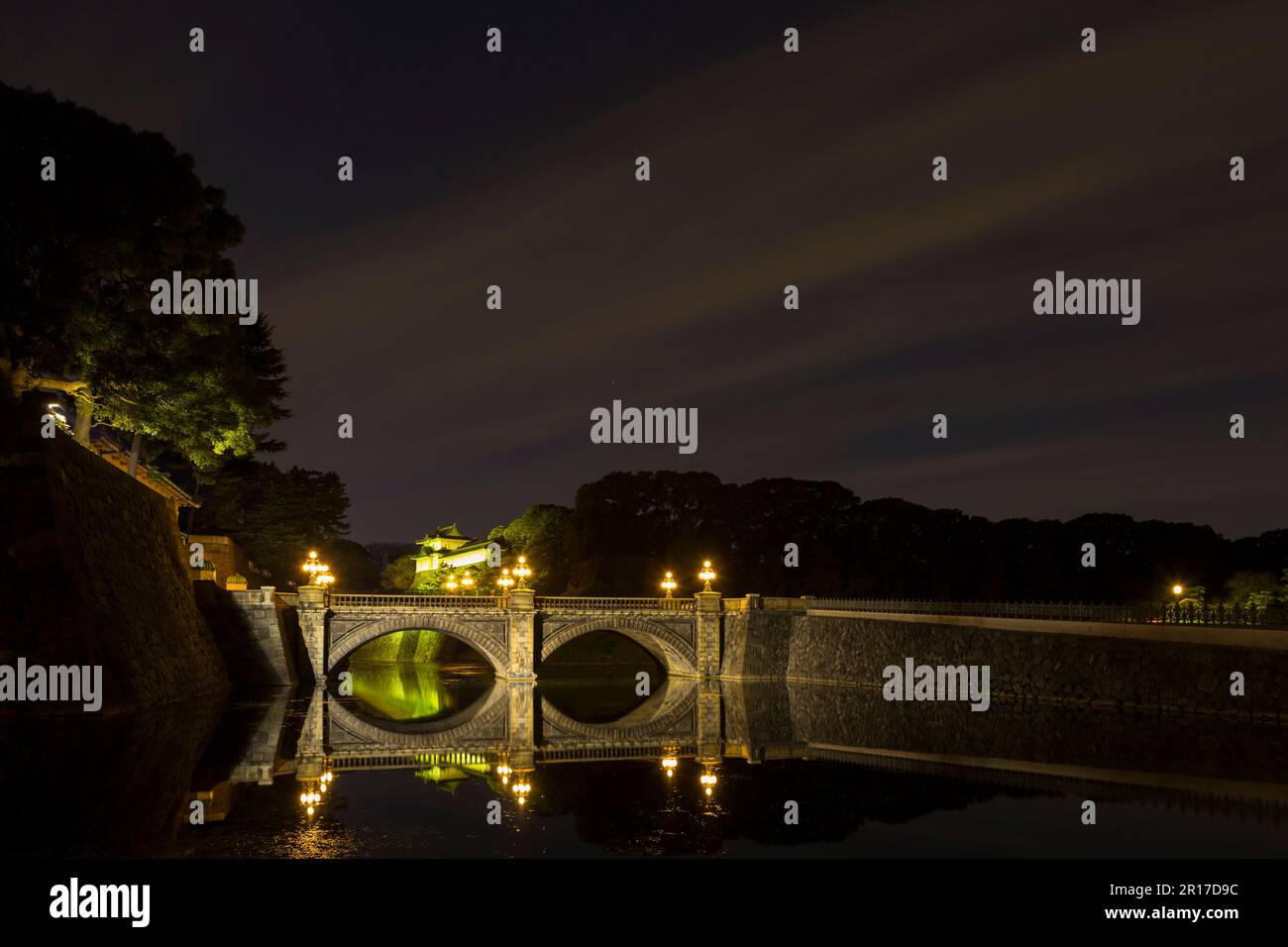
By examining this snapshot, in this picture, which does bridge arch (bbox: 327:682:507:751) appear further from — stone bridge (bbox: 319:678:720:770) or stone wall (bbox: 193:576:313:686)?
stone wall (bbox: 193:576:313:686)

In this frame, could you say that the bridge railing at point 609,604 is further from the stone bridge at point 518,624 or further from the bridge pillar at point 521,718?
the bridge pillar at point 521,718

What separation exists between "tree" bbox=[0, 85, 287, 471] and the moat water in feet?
39.6

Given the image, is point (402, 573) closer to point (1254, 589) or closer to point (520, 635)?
point (520, 635)

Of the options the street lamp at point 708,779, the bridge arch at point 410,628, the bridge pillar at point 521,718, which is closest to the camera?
the street lamp at point 708,779

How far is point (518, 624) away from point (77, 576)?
29065 mm

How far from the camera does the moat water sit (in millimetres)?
18688

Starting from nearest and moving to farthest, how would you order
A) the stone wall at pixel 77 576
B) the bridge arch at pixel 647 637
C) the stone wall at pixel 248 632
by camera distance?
the stone wall at pixel 77 576
the stone wall at pixel 248 632
the bridge arch at pixel 647 637

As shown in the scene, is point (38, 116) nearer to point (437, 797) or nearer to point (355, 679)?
point (437, 797)

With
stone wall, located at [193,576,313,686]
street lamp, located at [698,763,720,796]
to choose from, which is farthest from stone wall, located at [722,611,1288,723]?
stone wall, located at [193,576,313,686]

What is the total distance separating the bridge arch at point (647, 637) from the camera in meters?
60.6

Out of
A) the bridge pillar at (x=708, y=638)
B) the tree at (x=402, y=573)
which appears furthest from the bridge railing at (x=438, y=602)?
the tree at (x=402, y=573)

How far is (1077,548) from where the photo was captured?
8144cm

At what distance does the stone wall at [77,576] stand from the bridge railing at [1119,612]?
36.2 metres
